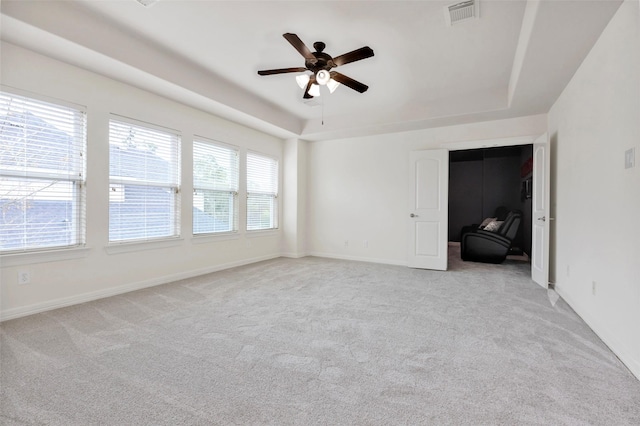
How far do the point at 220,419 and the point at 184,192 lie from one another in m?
3.43

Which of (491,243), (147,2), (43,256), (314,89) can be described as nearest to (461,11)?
(314,89)

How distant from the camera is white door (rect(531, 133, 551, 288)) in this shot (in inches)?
150

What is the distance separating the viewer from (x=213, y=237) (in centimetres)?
469

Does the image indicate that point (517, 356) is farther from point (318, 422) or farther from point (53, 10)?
point (53, 10)

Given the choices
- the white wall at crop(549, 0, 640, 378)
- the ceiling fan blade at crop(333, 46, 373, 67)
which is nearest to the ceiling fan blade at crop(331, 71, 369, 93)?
the ceiling fan blade at crop(333, 46, 373, 67)

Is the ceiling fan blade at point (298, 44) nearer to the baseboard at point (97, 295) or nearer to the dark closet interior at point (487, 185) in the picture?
the baseboard at point (97, 295)

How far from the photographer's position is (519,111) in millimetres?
4270

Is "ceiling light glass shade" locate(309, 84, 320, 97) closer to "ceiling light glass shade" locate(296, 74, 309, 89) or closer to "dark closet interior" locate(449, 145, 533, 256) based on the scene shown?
"ceiling light glass shade" locate(296, 74, 309, 89)

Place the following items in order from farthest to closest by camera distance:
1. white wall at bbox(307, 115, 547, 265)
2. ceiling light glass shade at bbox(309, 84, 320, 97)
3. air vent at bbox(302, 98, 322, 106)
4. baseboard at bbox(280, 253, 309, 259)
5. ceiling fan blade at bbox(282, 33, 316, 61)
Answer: baseboard at bbox(280, 253, 309, 259) → white wall at bbox(307, 115, 547, 265) → air vent at bbox(302, 98, 322, 106) → ceiling light glass shade at bbox(309, 84, 320, 97) → ceiling fan blade at bbox(282, 33, 316, 61)

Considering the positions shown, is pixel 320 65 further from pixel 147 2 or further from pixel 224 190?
pixel 224 190

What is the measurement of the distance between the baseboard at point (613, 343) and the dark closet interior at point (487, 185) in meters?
4.56

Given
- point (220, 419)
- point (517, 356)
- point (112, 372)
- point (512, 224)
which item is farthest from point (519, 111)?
point (112, 372)

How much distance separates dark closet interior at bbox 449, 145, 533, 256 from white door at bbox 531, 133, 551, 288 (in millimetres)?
2913

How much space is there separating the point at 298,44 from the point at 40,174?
2.77m
